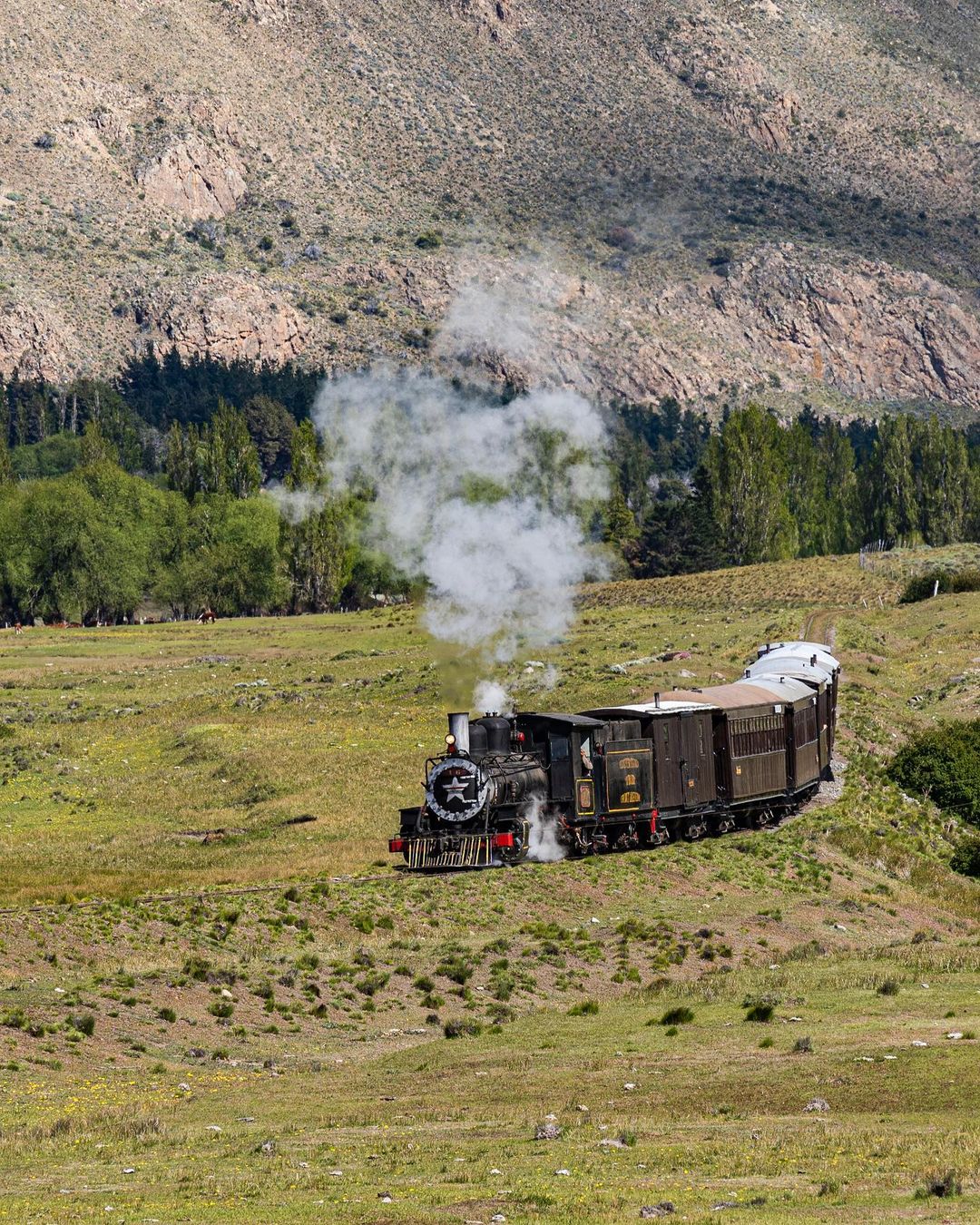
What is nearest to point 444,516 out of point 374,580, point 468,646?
point 468,646

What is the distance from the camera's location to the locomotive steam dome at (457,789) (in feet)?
135

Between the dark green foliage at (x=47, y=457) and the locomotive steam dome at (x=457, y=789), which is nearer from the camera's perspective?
the locomotive steam dome at (x=457, y=789)

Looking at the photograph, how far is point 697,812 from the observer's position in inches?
1909

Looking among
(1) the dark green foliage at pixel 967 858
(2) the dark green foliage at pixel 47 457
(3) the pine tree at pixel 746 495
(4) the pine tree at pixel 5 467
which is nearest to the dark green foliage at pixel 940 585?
(3) the pine tree at pixel 746 495

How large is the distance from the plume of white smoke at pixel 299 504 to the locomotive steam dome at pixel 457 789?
3469 inches

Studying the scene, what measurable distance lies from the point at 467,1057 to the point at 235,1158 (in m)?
7.97

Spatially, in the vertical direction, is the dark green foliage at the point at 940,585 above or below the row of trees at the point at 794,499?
below

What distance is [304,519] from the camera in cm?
13050

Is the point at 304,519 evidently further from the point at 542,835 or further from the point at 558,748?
the point at 558,748

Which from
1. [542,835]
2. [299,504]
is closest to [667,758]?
[542,835]

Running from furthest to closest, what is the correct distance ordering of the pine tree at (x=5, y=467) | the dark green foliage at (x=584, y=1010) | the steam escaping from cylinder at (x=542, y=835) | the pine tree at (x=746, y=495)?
the pine tree at (x=5, y=467), the pine tree at (x=746, y=495), the steam escaping from cylinder at (x=542, y=835), the dark green foliage at (x=584, y=1010)

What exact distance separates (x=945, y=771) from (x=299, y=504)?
8162cm

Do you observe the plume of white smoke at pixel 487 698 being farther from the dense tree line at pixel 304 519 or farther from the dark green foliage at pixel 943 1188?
the dense tree line at pixel 304 519

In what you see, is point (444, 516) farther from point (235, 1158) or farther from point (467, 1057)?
point (235, 1158)
